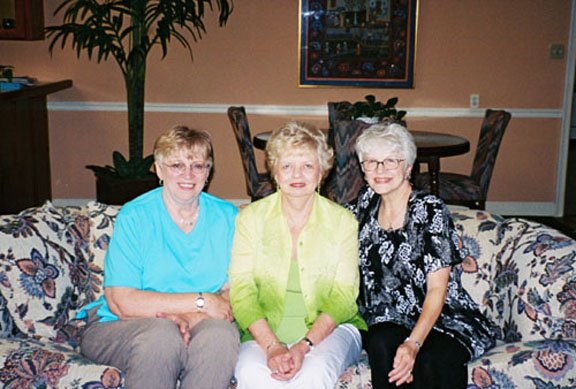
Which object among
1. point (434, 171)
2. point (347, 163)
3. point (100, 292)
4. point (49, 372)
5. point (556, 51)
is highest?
point (556, 51)

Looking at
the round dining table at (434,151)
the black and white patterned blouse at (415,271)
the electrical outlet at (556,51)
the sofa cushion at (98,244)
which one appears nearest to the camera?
the black and white patterned blouse at (415,271)

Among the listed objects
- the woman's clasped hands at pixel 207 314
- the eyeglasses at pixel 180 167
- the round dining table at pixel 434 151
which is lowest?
the woman's clasped hands at pixel 207 314

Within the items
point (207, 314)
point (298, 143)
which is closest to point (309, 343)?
point (207, 314)

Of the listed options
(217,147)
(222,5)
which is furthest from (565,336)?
(217,147)

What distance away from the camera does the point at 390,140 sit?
2377 millimetres

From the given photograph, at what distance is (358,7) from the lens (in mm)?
5449

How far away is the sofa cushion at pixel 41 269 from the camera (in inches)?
92.4

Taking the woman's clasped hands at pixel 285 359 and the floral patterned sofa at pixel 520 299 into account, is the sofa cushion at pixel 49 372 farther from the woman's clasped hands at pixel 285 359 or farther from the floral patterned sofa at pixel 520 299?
the floral patterned sofa at pixel 520 299

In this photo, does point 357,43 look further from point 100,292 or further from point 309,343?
point 309,343

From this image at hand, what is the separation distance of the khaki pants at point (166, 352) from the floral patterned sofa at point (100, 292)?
70mm

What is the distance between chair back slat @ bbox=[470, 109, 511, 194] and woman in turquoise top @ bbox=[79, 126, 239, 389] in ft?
8.58

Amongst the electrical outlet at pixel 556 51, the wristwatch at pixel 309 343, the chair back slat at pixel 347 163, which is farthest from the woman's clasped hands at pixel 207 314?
the electrical outlet at pixel 556 51

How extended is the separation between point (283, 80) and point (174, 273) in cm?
348

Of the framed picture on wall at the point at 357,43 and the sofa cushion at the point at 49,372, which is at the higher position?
the framed picture on wall at the point at 357,43
